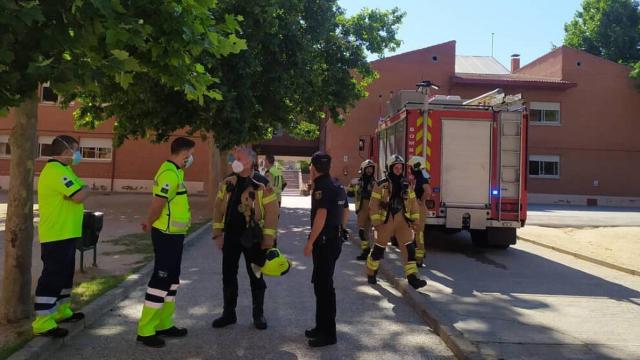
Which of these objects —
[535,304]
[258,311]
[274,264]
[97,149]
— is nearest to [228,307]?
[258,311]

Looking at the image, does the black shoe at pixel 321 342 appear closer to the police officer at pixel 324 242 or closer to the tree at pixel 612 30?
the police officer at pixel 324 242

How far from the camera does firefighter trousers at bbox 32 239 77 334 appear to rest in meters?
4.49

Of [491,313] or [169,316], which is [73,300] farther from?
[491,313]

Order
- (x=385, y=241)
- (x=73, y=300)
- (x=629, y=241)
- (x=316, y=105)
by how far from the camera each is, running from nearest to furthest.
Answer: (x=73, y=300)
(x=385, y=241)
(x=629, y=241)
(x=316, y=105)

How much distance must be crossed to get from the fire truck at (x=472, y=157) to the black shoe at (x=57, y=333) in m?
6.89

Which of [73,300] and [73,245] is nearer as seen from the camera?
[73,245]

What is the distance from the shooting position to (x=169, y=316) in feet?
16.0

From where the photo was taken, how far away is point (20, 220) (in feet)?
16.5

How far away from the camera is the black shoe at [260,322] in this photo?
16.7ft

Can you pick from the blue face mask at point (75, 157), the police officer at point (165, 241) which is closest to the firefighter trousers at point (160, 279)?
the police officer at point (165, 241)

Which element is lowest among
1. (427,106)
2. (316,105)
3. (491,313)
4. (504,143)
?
(491,313)

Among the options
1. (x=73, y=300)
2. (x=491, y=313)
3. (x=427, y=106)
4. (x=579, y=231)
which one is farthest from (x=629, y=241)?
(x=73, y=300)

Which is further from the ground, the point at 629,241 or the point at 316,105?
the point at 316,105

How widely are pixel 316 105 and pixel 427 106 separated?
9359 millimetres
